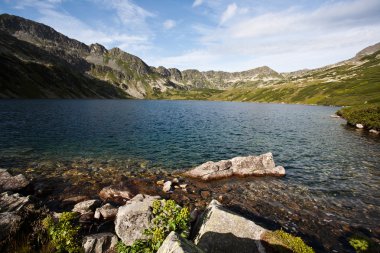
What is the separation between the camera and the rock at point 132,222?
14242 mm

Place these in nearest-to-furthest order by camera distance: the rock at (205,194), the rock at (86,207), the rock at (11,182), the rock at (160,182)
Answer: the rock at (86,207) → the rock at (11,182) → the rock at (205,194) → the rock at (160,182)

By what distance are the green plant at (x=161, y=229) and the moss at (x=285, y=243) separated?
4841 millimetres

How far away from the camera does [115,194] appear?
23016 millimetres

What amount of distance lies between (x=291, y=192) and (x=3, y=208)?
26.1 meters

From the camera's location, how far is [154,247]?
1051 cm

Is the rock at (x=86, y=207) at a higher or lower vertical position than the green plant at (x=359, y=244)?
higher

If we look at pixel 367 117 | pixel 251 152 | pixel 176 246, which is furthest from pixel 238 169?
pixel 367 117

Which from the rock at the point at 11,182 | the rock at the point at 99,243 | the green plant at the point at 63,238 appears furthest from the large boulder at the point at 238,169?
the green plant at the point at 63,238

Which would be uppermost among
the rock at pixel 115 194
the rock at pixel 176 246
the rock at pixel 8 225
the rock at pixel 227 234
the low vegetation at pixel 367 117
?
the rock at pixel 176 246

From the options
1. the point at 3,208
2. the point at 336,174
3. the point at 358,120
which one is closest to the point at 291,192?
the point at 336,174

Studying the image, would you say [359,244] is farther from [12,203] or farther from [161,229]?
[12,203]

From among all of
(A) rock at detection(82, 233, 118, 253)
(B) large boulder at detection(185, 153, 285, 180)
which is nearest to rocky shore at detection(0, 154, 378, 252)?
(A) rock at detection(82, 233, 118, 253)

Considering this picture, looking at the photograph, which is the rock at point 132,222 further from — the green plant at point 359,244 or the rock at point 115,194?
the green plant at point 359,244

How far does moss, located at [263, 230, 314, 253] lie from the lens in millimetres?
11555
